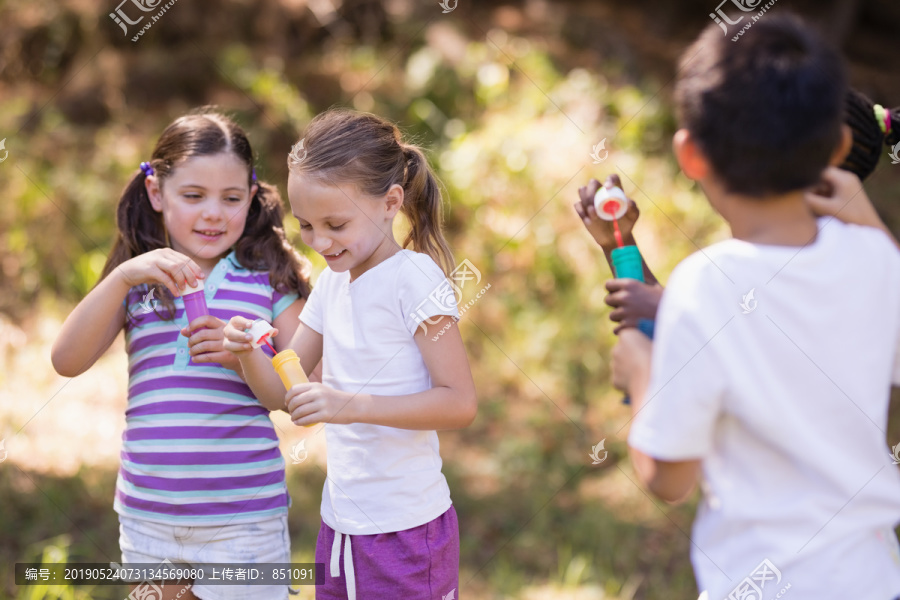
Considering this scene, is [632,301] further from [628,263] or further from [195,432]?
[195,432]

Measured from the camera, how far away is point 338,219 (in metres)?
1.70

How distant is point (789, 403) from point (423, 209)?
0.97 meters

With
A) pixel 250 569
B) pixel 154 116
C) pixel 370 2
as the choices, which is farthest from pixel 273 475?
pixel 370 2

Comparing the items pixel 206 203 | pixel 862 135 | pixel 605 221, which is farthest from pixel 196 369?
pixel 862 135

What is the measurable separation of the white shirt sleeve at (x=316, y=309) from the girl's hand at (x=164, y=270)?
0.26 m

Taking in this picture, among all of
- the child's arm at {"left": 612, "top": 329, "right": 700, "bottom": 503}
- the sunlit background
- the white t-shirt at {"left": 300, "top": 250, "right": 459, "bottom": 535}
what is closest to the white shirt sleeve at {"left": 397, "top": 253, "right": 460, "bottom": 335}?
the white t-shirt at {"left": 300, "top": 250, "right": 459, "bottom": 535}

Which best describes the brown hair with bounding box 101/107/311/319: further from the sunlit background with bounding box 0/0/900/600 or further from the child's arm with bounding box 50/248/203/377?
the sunlit background with bounding box 0/0/900/600

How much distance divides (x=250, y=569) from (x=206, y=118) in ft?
3.65

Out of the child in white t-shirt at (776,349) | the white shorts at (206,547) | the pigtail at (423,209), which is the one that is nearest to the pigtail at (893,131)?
the child in white t-shirt at (776,349)

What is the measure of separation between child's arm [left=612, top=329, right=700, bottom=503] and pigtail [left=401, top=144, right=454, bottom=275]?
0.62 m

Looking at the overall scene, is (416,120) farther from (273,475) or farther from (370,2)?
(273,475)

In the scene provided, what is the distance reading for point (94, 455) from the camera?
397cm

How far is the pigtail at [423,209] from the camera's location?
1.86 m

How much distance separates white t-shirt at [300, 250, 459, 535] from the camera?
5.60 ft
